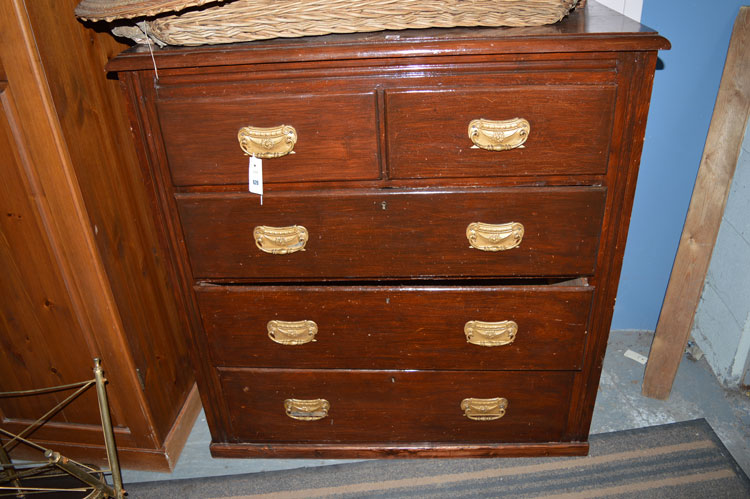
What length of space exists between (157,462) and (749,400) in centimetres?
173

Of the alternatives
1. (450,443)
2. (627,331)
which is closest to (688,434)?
(627,331)

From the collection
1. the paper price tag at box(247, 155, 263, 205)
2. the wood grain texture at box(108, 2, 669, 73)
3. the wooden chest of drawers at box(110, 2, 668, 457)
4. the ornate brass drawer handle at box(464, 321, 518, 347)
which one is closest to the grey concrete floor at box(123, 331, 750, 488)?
the wooden chest of drawers at box(110, 2, 668, 457)

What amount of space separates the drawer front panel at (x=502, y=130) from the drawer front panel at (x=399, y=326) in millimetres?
298

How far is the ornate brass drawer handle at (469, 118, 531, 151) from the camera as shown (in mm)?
1135

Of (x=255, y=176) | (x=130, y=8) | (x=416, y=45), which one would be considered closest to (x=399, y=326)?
(x=255, y=176)

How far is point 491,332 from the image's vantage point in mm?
1374

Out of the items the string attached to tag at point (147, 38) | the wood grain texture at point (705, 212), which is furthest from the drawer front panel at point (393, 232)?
the wood grain texture at point (705, 212)

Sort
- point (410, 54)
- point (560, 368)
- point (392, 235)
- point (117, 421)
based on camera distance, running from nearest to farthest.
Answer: point (410, 54) → point (392, 235) → point (560, 368) → point (117, 421)

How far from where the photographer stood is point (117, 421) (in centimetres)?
157

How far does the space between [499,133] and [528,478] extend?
0.95 m

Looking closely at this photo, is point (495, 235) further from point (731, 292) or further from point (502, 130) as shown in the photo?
point (731, 292)

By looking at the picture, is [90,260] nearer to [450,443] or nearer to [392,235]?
[392,235]

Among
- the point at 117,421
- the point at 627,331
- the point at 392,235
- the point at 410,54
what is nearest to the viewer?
the point at 410,54

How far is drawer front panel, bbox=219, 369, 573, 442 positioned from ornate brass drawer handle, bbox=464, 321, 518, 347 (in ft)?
0.39
